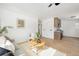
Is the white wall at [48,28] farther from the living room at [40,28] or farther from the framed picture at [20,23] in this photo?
the framed picture at [20,23]

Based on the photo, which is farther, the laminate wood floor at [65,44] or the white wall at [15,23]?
the laminate wood floor at [65,44]

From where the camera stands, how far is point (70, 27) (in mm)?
1147

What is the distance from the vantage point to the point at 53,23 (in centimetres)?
112

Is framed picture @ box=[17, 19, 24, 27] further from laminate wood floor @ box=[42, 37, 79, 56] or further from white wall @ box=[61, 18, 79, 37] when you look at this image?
white wall @ box=[61, 18, 79, 37]

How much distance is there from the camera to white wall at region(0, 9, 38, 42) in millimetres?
970

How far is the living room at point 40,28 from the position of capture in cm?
100

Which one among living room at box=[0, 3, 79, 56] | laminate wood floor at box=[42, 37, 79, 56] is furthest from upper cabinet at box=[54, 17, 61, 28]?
laminate wood floor at box=[42, 37, 79, 56]

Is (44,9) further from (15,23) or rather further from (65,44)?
(65,44)

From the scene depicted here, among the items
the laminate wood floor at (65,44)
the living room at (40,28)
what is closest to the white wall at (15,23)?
the living room at (40,28)

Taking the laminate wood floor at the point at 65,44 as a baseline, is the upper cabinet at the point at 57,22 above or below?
above

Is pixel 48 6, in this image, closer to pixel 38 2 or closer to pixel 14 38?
pixel 38 2

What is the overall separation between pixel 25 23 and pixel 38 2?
363 mm

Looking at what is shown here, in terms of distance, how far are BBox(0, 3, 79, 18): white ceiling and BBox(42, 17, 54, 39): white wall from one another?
0.08 metres

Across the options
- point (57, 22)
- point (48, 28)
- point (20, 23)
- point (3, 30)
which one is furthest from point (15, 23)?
point (57, 22)
